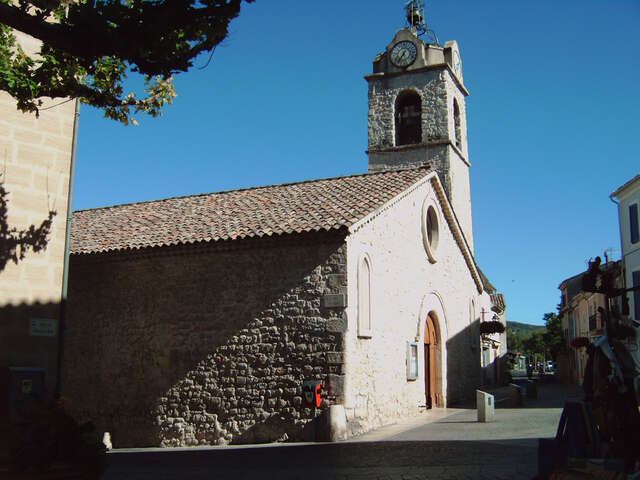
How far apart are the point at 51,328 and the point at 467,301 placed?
50.5 ft

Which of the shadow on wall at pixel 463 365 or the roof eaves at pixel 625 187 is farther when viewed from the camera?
the roof eaves at pixel 625 187

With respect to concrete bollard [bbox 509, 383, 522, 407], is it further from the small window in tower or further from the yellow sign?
the yellow sign

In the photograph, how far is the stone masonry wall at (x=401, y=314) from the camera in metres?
13.3

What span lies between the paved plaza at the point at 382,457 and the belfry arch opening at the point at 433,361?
3.79m

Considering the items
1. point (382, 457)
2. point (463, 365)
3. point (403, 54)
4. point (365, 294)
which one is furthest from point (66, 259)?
point (403, 54)

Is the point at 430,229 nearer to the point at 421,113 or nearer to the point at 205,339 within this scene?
the point at 205,339

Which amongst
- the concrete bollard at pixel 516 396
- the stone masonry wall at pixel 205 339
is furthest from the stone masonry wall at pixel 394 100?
the stone masonry wall at pixel 205 339

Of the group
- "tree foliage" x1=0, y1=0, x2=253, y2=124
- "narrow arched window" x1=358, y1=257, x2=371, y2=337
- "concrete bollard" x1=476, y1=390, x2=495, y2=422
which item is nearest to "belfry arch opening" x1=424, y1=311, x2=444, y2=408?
"concrete bollard" x1=476, y1=390, x2=495, y2=422

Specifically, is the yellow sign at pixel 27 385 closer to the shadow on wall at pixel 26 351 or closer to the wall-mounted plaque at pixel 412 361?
the shadow on wall at pixel 26 351

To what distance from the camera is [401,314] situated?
52.4ft

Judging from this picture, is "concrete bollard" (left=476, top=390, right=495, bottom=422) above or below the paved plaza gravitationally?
above

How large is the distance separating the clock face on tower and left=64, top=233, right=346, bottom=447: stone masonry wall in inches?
710

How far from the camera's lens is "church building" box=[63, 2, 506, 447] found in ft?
42.7

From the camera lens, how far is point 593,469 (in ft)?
16.3
